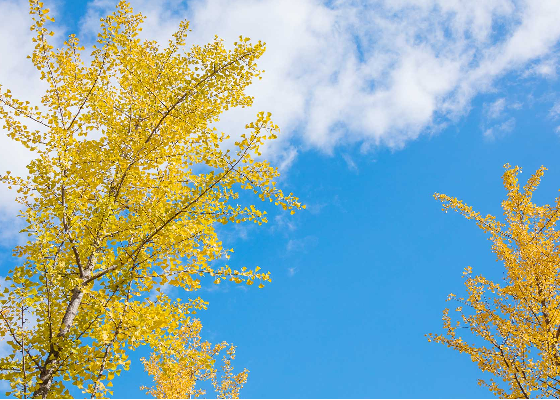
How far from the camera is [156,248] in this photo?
467 centimetres

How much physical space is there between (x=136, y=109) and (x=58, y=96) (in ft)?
3.90

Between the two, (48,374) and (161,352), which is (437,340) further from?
(48,374)

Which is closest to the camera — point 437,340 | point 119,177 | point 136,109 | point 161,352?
point 161,352

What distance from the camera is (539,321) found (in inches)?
275

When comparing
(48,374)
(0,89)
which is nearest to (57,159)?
(0,89)

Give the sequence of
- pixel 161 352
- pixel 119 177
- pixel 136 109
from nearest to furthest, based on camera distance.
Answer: pixel 161 352, pixel 119 177, pixel 136 109

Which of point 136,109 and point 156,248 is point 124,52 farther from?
point 156,248

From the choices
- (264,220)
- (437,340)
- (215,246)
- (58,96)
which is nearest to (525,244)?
(437,340)

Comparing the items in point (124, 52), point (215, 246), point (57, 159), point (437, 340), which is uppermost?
point (124, 52)

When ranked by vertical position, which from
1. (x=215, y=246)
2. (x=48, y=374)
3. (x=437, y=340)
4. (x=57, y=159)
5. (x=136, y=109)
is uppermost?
(x=136, y=109)

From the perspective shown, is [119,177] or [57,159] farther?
[119,177]

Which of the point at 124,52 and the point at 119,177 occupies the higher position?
the point at 124,52

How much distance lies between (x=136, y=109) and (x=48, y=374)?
421 cm

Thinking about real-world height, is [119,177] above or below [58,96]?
below
